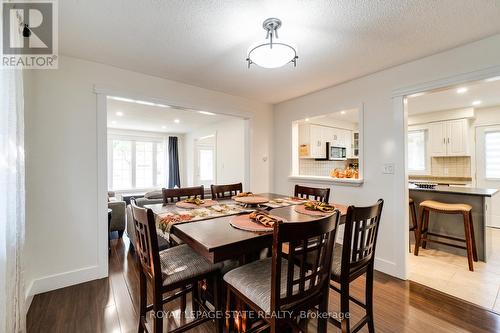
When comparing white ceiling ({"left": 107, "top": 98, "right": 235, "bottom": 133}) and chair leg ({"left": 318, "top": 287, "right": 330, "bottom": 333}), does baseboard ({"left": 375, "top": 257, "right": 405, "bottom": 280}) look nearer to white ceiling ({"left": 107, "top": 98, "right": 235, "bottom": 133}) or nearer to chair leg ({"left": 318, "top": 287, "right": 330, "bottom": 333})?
chair leg ({"left": 318, "top": 287, "right": 330, "bottom": 333})

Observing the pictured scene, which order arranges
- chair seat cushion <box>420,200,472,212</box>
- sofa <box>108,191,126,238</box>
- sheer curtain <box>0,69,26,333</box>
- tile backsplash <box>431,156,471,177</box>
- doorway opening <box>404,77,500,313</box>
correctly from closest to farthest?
1. sheer curtain <box>0,69,26,333</box>
2. doorway opening <box>404,77,500,313</box>
3. chair seat cushion <box>420,200,472,212</box>
4. sofa <box>108,191,126,238</box>
5. tile backsplash <box>431,156,471,177</box>

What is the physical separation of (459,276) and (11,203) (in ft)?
13.3

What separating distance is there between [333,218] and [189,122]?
5.39m

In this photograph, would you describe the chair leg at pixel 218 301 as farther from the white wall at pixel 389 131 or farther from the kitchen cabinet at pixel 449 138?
the kitchen cabinet at pixel 449 138

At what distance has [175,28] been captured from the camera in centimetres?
183

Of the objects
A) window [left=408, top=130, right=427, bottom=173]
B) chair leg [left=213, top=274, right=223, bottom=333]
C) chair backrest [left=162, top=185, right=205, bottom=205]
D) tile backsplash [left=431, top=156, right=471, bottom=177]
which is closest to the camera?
chair leg [left=213, top=274, right=223, bottom=333]

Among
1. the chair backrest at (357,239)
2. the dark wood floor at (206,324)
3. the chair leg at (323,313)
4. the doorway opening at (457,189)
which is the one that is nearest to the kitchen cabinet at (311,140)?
the doorway opening at (457,189)

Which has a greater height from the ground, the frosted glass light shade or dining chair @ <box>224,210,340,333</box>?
the frosted glass light shade

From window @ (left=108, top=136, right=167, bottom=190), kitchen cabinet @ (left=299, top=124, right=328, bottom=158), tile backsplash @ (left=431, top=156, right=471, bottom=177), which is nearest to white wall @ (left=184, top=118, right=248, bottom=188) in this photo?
kitchen cabinet @ (left=299, top=124, right=328, bottom=158)

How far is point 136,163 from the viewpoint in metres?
7.18

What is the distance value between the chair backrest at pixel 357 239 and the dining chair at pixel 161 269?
2.81 ft

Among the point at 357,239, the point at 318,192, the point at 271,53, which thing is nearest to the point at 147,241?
the point at 357,239

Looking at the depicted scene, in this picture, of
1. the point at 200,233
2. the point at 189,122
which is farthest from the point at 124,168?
the point at 200,233

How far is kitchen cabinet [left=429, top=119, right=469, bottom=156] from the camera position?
178 inches
